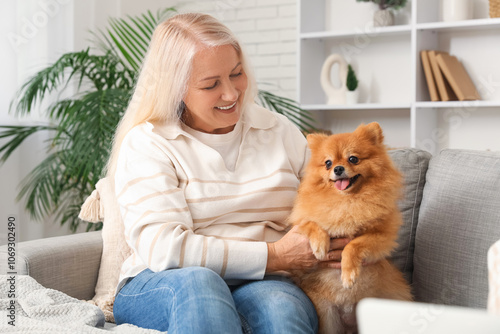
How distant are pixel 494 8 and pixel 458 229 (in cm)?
198

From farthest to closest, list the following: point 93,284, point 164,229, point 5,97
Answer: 1. point 5,97
2. point 93,284
3. point 164,229

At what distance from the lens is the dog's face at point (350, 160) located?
1.58m

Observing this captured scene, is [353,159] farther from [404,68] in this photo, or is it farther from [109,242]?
[404,68]

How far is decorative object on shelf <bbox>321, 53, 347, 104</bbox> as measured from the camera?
12.2ft

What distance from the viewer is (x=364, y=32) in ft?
12.1

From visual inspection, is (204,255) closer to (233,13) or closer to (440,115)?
(440,115)

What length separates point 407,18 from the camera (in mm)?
3695

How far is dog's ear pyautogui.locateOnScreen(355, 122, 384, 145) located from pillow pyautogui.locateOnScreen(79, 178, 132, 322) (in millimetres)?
855

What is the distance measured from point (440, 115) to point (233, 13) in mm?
1597

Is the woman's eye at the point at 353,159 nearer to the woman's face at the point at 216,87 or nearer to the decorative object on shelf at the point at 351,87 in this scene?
the woman's face at the point at 216,87

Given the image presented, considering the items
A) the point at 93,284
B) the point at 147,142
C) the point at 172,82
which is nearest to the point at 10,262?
the point at 93,284

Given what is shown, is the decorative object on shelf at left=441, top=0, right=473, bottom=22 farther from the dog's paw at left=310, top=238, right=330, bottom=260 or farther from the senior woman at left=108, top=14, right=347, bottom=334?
the dog's paw at left=310, top=238, right=330, bottom=260

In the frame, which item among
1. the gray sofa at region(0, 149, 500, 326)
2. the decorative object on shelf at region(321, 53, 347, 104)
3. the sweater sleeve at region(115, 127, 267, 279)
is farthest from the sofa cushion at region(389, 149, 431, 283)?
the decorative object on shelf at region(321, 53, 347, 104)

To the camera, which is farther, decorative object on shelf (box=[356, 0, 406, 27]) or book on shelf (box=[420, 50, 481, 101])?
decorative object on shelf (box=[356, 0, 406, 27])
